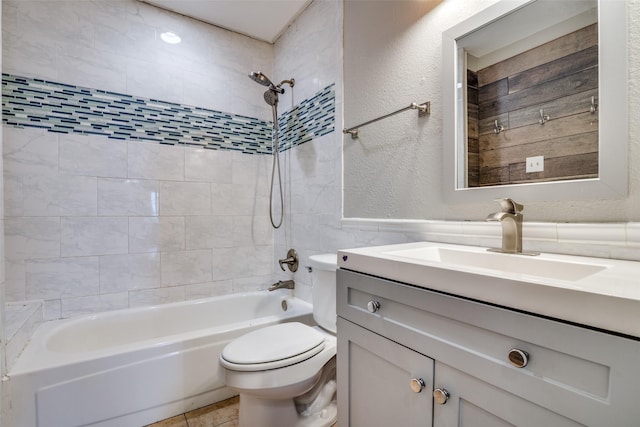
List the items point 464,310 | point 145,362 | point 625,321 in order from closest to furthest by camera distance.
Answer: point 625,321, point 464,310, point 145,362

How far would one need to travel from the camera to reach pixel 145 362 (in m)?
1.45

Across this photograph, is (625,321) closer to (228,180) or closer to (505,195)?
(505,195)

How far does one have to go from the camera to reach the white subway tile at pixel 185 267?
6.93 ft

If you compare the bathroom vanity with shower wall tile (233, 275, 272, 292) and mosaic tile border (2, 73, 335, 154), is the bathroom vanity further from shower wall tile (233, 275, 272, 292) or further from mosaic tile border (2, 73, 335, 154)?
shower wall tile (233, 275, 272, 292)

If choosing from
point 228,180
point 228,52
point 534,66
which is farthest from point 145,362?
point 228,52

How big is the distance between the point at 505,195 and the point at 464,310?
597 millimetres

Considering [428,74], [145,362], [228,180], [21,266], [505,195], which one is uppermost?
[428,74]

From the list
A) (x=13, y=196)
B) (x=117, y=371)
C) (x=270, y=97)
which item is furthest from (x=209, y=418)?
(x=270, y=97)

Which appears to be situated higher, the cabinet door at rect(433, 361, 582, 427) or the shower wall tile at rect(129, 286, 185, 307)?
the cabinet door at rect(433, 361, 582, 427)

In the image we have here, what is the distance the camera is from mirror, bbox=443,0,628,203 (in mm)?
806

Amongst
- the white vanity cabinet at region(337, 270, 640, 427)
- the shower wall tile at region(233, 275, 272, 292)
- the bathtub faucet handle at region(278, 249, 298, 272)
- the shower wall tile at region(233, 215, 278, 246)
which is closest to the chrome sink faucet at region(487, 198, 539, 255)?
the white vanity cabinet at region(337, 270, 640, 427)

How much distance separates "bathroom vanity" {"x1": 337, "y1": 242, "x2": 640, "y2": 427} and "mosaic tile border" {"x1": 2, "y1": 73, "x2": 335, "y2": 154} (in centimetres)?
133

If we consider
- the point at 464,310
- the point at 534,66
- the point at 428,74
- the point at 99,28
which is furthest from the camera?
the point at 99,28

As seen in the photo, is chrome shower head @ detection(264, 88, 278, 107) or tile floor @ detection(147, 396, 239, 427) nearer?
tile floor @ detection(147, 396, 239, 427)
